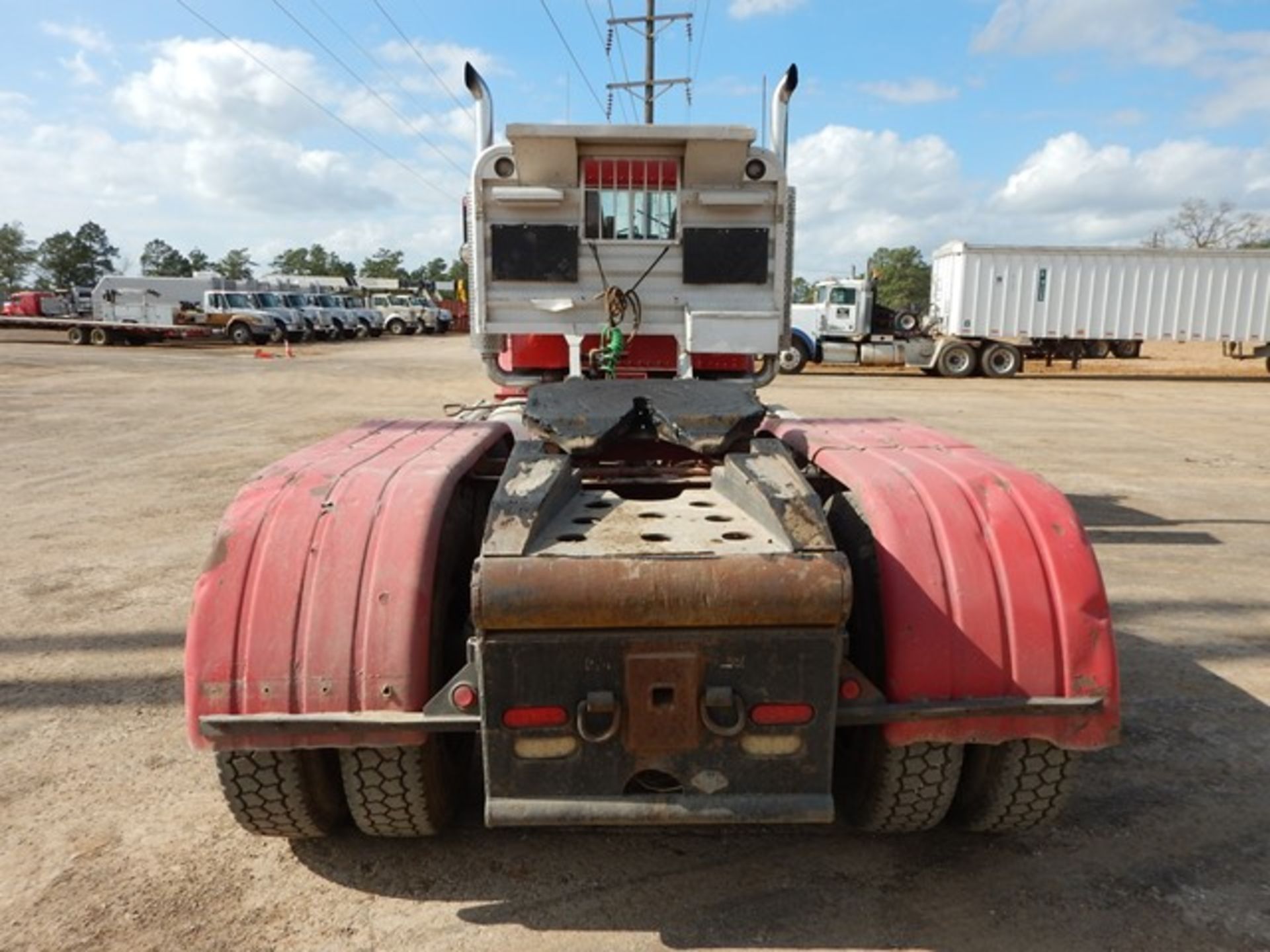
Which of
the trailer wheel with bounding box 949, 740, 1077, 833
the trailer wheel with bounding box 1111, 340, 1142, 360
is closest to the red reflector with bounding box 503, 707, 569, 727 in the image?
the trailer wheel with bounding box 949, 740, 1077, 833

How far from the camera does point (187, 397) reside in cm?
1736

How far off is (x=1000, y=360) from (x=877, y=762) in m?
25.8

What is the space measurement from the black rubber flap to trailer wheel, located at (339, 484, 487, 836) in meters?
0.52

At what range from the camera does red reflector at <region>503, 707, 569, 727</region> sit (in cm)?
235

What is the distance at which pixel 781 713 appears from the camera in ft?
7.82

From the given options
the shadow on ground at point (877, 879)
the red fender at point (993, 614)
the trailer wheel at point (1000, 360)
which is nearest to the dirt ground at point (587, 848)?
the shadow on ground at point (877, 879)

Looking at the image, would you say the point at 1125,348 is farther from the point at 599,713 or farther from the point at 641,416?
the point at 599,713

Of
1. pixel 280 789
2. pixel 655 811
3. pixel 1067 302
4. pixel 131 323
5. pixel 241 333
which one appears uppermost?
pixel 1067 302

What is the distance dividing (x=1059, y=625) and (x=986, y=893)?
2.84 feet

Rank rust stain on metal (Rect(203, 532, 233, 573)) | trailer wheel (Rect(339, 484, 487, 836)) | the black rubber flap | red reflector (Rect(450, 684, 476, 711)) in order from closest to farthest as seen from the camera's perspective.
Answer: red reflector (Rect(450, 684, 476, 711))
rust stain on metal (Rect(203, 532, 233, 573))
trailer wheel (Rect(339, 484, 487, 836))
the black rubber flap

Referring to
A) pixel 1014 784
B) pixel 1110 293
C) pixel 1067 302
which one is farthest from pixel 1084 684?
pixel 1110 293

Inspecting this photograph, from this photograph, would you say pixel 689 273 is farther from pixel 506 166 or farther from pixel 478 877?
pixel 478 877

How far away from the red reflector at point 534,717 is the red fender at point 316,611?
12.3 inches

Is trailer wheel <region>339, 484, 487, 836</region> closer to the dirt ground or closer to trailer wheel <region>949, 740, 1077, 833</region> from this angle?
the dirt ground
